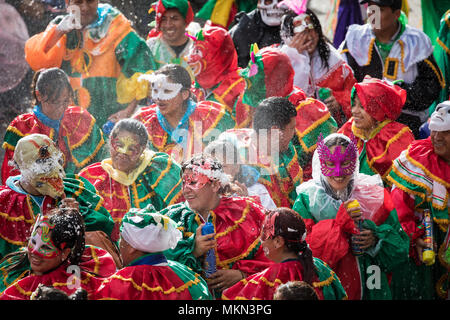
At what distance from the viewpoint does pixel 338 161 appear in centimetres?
533

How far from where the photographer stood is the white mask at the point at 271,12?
7925mm

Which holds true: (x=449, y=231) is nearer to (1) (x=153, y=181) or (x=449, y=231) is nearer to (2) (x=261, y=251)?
(2) (x=261, y=251)

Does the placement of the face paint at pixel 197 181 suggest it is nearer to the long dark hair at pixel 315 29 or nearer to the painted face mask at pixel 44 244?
the painted face mask at pixel 44 244

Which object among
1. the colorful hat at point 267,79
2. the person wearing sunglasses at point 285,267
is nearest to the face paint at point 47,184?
the person wearing sunglasses at point 285,267

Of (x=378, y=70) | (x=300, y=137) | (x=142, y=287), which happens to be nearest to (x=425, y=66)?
(x=378, y=70)

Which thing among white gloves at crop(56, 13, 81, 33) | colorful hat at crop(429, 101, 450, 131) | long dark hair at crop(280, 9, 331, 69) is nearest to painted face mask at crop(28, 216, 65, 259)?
colorful hat at crop(429, 101, 450, 131)

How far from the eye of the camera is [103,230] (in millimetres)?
5371

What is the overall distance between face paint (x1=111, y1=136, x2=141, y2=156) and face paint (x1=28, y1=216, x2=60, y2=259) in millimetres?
1299

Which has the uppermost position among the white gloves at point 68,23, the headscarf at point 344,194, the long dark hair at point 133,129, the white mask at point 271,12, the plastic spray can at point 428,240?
the white gloves at point 68,23

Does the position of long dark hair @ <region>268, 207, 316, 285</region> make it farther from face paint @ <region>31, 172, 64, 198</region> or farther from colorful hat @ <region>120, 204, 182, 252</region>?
face paint @ <region>31, 172, 64, 198</region>

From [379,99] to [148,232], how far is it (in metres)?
2.22

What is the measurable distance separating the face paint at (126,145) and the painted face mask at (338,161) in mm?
1220
